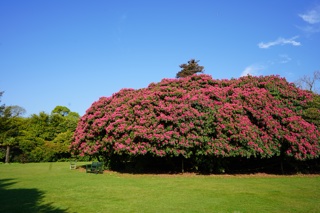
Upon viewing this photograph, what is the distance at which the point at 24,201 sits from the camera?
8.59 meters

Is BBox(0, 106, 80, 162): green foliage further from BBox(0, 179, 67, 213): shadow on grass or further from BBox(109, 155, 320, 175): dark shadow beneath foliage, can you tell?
BBox(0, 179, 67, 213): shadow on grass

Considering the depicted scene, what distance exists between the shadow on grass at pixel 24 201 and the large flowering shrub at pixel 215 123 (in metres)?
6.84

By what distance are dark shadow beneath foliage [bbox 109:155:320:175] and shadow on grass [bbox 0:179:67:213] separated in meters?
8.85

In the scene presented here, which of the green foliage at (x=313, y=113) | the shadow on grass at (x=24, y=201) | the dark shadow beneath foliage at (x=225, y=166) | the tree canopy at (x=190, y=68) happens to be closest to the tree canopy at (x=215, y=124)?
the green foliage at (x=313, y=113)

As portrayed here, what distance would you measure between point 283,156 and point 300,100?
4055 mm

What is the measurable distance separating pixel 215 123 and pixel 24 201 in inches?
429

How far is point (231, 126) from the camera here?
15422 millimetres

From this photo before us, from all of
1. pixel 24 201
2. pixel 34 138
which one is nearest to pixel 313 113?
pixel 24 201

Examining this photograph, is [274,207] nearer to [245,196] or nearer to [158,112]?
[245,196]

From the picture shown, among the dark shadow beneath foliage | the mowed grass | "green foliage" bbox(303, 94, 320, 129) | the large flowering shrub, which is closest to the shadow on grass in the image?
the mowed grass

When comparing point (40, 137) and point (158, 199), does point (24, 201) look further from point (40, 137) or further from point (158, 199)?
point (40, 137)

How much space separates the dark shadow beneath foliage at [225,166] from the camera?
17984mm

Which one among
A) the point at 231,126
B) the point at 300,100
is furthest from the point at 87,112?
the point at 300,100

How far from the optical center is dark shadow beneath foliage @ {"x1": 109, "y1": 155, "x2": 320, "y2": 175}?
59.0 feet
